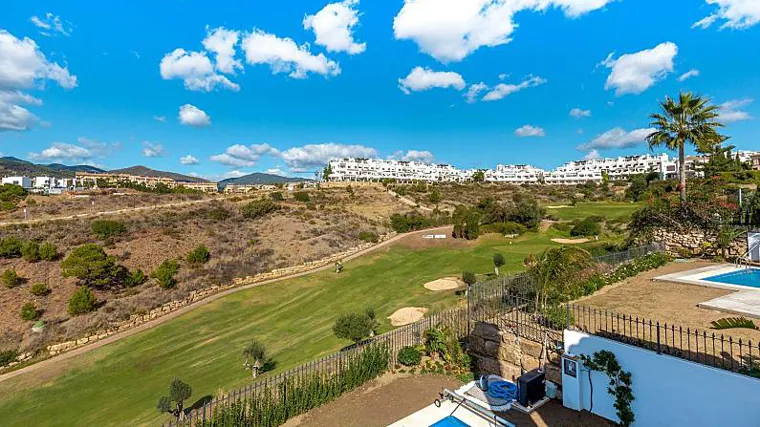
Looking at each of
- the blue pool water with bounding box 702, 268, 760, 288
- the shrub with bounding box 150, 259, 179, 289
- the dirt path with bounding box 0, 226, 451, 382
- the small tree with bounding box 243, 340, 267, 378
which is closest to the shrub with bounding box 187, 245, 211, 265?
the shrub with bounding box 150, 259, 179, 289

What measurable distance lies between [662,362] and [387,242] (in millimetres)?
35633

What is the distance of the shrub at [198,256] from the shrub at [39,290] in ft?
30.7

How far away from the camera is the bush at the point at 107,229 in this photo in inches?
1336

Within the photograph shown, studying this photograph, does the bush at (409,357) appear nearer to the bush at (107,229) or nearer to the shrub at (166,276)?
the shrub at (166,276)

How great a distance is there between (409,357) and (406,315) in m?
8.22

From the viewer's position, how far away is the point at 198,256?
102ft

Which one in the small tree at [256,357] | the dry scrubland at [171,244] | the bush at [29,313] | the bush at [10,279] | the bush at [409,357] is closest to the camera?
the bush at [409,357]

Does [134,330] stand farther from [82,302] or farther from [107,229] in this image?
[107,229]

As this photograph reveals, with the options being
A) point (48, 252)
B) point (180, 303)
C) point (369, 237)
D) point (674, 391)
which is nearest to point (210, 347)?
point (180, 303)

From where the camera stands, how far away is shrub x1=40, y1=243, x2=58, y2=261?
2812cm

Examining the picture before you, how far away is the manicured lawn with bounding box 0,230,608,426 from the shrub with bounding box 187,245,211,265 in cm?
785

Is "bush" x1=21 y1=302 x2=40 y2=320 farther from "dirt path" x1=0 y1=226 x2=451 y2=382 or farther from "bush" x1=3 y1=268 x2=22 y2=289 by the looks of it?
"dirt path" x1=0 y1=226 x2=451 y2=382

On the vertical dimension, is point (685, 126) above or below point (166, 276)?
above

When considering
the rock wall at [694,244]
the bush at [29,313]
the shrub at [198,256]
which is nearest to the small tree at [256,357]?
the bush at [29,313]
